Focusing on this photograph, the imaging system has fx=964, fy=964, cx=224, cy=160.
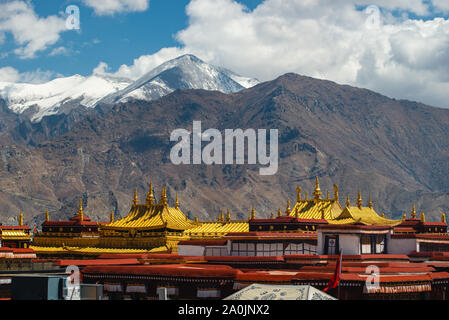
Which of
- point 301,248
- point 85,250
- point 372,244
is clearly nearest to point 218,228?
point 85,250

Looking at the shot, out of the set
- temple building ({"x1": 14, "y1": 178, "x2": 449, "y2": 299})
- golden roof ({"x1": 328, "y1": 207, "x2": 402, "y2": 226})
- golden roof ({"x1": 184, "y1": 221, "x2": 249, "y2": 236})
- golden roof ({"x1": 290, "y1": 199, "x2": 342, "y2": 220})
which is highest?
golden roof ({"x1": 290, "y1": 199, "x2": 342, "y2": 220})

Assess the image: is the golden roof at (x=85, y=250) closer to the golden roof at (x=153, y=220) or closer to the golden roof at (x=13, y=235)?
the golden roof at (x=13, y=235)

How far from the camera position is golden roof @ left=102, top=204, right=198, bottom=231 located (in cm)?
13888

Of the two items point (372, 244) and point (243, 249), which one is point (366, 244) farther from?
point (243, 249)

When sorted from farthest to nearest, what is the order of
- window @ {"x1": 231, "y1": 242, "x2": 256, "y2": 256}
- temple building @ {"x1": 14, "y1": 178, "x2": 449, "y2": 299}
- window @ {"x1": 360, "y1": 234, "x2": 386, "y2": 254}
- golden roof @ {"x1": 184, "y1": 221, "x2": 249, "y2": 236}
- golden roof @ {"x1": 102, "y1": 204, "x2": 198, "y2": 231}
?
golden roof @ {"x1": 102, "y1": 204, "x2": 198, "y2": 231} → golden roof @ {"x1": 184, "y1": 221, "x2": 249, "y2": 236} → window @ {"x1": 231, "y1": 242, "x2": 256, "y2": 256} → window @ {"x1": 360, "y1": 234, "x2": 386, "y2": 254} → temple building @ {"x1": 14, "y1": 178, "x2": 449, "y2": 299}

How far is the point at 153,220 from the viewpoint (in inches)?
5605

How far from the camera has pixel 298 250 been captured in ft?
376

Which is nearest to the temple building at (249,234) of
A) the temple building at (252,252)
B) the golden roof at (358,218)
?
the golden roof at (358,218)

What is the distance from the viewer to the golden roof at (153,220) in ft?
456

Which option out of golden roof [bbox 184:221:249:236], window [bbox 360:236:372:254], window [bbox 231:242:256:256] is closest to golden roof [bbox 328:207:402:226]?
golden roof [bbox 184:221:249:236]

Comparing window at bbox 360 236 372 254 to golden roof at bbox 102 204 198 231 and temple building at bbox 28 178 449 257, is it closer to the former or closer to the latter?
temple building at bbox 28 178 449 257

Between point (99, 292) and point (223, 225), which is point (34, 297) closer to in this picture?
point (99, 292)
